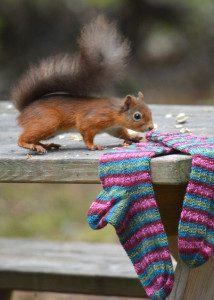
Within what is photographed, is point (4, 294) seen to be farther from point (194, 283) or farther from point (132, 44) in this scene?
point (132, 44)

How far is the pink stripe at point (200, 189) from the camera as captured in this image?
79.7 inches

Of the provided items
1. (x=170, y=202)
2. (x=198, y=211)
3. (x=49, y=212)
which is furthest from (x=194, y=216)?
(x=49, y=212)

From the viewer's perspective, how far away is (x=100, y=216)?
2.09m

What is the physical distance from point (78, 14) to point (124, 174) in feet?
20.7

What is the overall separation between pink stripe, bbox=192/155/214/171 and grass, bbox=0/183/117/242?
3434mm

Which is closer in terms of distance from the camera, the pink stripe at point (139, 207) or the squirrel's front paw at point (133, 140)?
the pink stripe at point (139, 207)

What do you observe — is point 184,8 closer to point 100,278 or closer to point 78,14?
point 78,14

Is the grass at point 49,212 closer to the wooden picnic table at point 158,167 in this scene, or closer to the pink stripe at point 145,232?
the wooden picnic table at point 158,167

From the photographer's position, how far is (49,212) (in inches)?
236

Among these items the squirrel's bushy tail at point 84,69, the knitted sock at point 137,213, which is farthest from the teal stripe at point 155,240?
the squirrel's bushy tail at point 84,69

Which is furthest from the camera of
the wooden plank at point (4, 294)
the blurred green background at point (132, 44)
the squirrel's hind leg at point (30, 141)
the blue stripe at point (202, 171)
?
the blurred green background at point (132, 44)

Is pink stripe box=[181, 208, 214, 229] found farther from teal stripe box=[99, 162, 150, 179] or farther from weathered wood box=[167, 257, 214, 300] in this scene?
weathered wood box=[167, 257, 214, 300]

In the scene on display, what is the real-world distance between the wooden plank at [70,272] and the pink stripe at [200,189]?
1.49 metres

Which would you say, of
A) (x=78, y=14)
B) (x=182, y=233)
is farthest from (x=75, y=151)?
(x=78, y=14)
